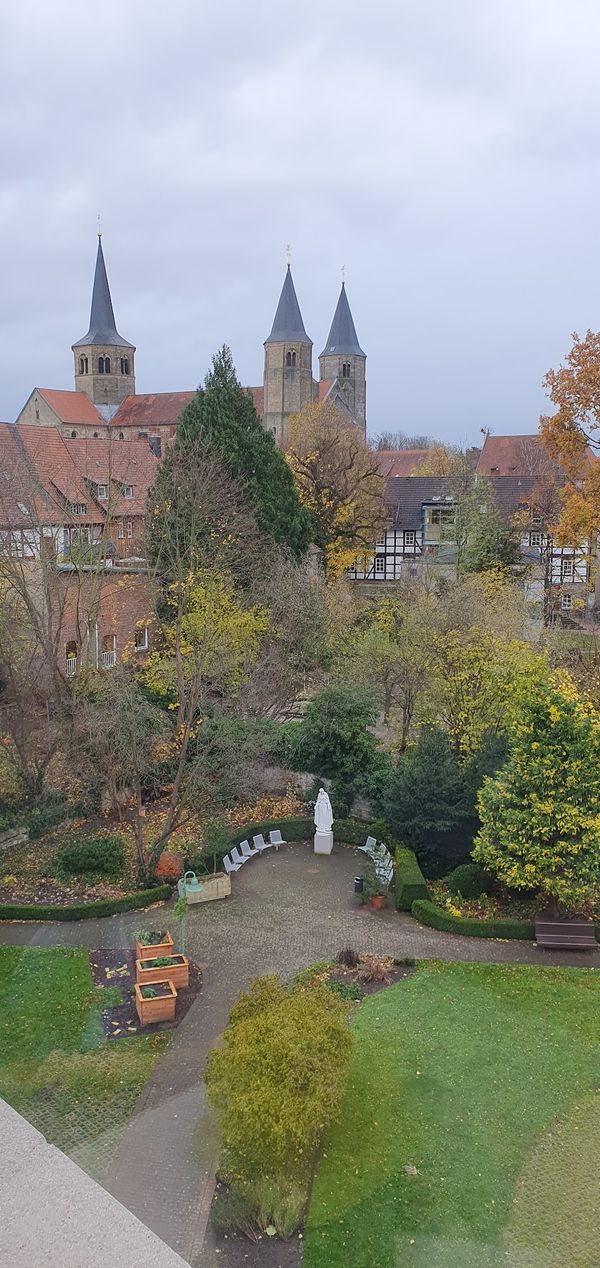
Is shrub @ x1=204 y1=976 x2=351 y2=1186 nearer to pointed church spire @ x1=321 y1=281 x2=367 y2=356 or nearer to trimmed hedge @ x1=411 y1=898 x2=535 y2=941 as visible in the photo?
trimmed hedge @ x1=411 y1=898 x2=535 y2=941

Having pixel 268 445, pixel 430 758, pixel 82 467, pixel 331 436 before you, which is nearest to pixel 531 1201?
pixel 430 758

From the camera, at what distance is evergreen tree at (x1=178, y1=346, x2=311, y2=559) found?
3119 cm

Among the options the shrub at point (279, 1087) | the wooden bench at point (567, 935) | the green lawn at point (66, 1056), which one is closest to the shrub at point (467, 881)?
the wooden bench at point (567, 935)

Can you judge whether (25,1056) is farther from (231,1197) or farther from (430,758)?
(430,758)

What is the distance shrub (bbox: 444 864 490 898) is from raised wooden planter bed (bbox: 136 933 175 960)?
21.0 ft

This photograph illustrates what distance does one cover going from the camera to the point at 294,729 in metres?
24.5

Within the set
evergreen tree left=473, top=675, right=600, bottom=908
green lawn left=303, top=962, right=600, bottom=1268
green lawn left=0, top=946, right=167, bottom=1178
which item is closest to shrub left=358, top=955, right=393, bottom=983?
green lawn left=303, top=962, right=600, bottom=1268

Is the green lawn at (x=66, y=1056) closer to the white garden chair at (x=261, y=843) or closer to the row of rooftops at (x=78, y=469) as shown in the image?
the white garden chair at (x=261, y=843)

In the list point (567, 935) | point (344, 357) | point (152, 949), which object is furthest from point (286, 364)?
point (152, 949)

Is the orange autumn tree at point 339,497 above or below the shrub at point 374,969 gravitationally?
above

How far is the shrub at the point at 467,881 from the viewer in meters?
18.0

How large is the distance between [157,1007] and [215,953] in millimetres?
2431

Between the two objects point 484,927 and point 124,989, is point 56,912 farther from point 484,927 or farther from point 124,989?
point 484,927

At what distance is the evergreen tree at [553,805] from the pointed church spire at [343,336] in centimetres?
7276
